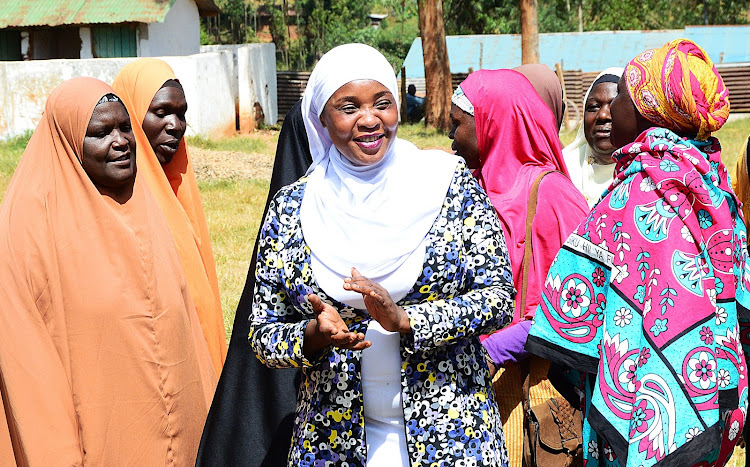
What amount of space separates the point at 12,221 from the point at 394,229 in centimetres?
148

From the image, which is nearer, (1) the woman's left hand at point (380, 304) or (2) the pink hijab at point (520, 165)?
(1) the woman's left hand at point (380, 304)

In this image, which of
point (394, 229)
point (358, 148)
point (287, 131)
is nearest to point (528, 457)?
point (394, 229)

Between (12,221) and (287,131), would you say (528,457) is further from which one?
(12,221)

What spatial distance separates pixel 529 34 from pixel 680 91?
1675 centimetres

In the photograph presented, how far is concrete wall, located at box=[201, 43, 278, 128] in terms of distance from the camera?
19.4 m

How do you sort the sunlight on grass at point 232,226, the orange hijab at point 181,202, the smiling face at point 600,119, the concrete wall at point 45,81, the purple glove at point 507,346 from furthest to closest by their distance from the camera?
the concrete wall at point 45,81
the sunlight on grass at point 232,226
the smiling face at point 600,119
the orange hijab at point 181,202
the purple glove at point 507,346

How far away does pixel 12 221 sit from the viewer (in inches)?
114

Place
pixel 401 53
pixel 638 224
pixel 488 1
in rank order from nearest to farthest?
pixel 638 224
pixel 488 1
pixel 401 53

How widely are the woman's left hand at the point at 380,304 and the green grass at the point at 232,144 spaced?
1373 centimetres

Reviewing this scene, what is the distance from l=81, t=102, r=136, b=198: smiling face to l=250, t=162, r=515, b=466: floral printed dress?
40.0 inches

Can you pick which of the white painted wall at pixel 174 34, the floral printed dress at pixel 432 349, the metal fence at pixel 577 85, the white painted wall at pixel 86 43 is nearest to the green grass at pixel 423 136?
the metal fence at pixel 577 85

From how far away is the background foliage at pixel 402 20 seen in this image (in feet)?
119

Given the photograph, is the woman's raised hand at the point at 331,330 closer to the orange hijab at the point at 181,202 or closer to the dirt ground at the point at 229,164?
the orange hijab at the point at 181,202

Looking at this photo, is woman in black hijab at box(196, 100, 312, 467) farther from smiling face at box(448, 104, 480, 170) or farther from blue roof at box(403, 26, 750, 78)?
blue roof at box(403, 26, 750, 78)
